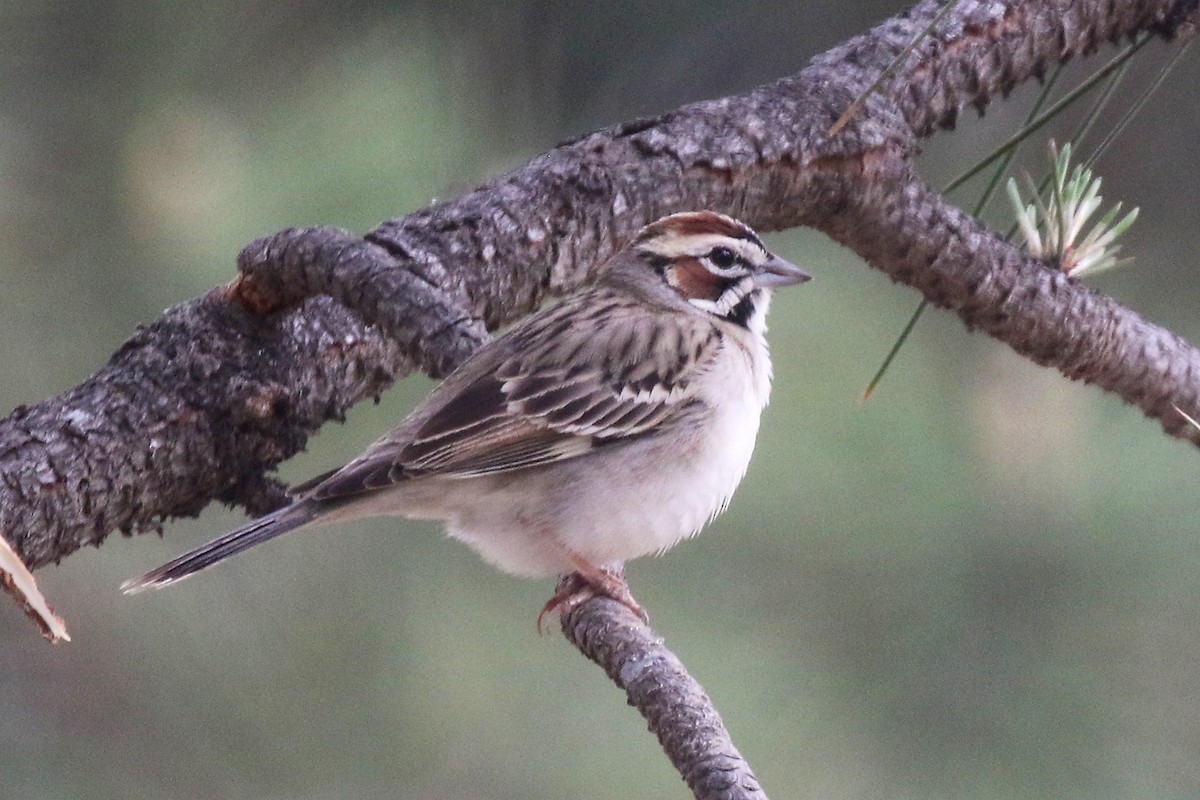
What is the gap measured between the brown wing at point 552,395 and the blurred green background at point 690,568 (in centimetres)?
34

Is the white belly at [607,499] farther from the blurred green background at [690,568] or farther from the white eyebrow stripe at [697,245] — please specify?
the blurred green background at [690,568]

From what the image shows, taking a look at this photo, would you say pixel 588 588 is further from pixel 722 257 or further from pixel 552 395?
pixel 722 257

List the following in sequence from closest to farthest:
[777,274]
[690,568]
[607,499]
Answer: [607,499]
[777,274]
[690,568]

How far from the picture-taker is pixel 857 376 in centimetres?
307

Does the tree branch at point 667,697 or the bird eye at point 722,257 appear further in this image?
the bird eye at point 722,257

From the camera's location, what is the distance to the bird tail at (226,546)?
2193 millimetres

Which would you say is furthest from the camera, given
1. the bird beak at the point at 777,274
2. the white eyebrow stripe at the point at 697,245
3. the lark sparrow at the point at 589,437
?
the bird beak at the point at 777,274

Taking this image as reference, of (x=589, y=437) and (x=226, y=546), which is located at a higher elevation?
(x=589, y=437)

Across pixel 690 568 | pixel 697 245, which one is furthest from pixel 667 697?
pixel 690 568

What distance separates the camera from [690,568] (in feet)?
10.2

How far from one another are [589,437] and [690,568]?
602 millimetres

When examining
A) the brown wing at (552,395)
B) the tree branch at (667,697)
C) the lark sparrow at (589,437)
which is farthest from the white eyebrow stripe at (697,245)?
Result: the tree branch at (667,697)

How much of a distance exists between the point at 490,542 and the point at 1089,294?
1.08 meters

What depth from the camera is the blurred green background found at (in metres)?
2.35
